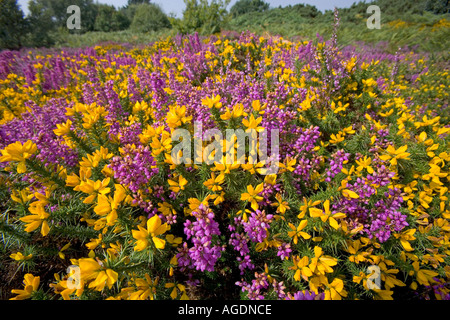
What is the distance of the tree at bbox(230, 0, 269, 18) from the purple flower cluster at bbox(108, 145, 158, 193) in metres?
36.8

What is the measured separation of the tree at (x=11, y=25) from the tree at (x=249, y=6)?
84.7 feet

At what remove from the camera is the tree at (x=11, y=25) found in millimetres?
14320

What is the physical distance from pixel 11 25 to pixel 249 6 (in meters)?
34.3

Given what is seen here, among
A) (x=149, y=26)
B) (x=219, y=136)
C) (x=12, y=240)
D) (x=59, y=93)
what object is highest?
(x=149, y=26)

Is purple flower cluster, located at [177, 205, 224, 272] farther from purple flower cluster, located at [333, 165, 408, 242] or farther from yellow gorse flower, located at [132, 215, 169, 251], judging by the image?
purple flower cluster, located at [333, 165, 408, 242]

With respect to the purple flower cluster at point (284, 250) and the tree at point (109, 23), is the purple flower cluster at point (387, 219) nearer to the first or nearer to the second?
the purple flower cluster at point (284, 250)

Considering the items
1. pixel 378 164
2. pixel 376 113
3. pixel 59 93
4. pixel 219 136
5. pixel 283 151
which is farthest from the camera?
pixel 59 93

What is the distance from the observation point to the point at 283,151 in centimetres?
213

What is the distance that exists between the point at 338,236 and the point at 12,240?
108 inches

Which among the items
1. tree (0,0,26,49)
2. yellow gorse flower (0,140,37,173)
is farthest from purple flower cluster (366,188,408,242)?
tree (0,0,26,49)

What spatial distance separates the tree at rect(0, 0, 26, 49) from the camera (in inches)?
564

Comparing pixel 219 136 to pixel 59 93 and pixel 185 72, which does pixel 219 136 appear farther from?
pixel 59 93
